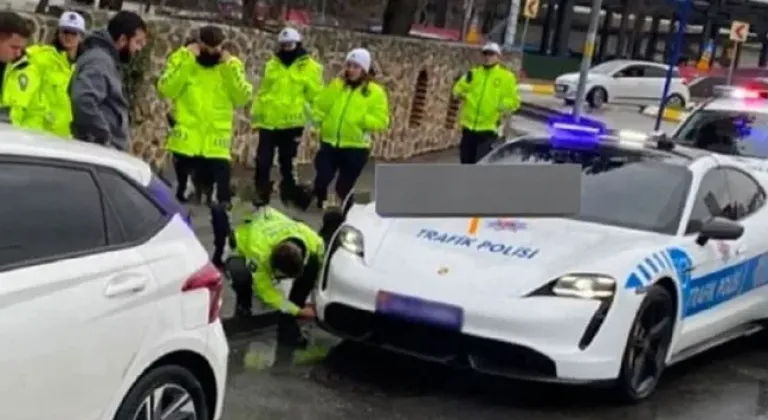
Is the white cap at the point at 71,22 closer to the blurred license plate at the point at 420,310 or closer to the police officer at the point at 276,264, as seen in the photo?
the police officer at the point at 276,264

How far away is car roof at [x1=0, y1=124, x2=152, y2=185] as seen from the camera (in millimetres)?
4707

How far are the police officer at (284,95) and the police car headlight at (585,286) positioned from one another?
4.75 meters

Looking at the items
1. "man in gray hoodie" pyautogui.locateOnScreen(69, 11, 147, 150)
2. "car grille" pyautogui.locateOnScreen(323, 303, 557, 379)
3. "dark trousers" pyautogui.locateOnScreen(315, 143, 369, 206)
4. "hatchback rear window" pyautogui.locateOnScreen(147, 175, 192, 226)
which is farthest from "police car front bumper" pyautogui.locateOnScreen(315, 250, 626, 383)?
"dark trousers" pyautogui.locateOnScreen(315, 143, 369, 206)

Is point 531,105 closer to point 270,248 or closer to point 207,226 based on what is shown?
point 207,226

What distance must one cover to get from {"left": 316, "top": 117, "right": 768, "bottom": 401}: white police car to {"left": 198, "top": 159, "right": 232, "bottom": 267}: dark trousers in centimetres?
145

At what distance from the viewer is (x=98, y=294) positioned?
4.66 meters

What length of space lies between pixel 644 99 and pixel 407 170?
34.4 meters

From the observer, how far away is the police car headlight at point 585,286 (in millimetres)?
7078

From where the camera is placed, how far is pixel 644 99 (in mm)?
41281

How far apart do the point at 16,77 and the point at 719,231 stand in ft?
13.3

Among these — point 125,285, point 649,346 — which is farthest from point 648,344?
point 125,285

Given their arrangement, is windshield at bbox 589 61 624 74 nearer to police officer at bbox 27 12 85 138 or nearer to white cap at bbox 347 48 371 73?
white cap at bbox 347 48 371 73

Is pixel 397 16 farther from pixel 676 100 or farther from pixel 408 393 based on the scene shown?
pixel 676 100

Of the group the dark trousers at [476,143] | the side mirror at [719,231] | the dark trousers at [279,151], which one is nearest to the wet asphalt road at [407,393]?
the side mirror at [719,231]
